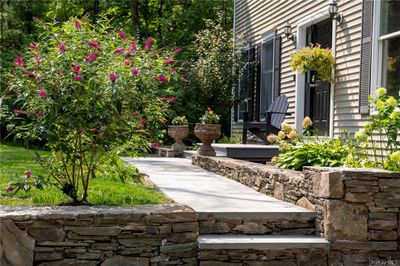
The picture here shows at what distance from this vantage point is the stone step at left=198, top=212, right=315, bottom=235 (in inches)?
157

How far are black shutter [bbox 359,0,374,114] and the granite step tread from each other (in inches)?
127

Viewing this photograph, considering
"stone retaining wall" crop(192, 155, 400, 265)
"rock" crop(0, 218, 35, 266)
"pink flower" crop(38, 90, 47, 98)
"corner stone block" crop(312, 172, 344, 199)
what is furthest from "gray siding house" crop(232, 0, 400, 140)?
"rock" crop(0, 218, 35, 266)

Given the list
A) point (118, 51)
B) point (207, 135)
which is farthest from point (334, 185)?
point (207, 135)

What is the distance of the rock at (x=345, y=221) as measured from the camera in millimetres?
3887

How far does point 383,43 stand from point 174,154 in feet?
18.6

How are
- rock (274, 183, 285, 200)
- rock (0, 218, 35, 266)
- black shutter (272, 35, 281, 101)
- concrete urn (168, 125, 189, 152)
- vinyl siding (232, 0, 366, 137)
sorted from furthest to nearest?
concrete urn (168, 125, 189, 152)
black shutter (272, 35, 281, 101)
vinyl siding (232, 0, 366, 137)
rock (274, 183, 285, 200)
rock (0, 218, 35, 266)

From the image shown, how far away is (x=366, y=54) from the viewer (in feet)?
22.1

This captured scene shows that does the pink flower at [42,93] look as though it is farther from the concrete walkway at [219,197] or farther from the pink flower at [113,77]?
the concrete walkway at [219,197]

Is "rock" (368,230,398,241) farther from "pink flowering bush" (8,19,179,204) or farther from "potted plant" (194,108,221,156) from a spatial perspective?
"potted plant" (194,108,221,156)

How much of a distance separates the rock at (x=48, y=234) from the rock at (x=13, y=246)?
0.14 feet

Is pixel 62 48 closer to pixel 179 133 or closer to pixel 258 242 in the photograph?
pixel 258 242

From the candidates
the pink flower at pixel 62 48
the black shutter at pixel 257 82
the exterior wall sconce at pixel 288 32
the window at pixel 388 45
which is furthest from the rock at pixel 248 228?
the black shutter at pixel 257 82

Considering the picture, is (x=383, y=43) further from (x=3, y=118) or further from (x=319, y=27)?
(x=3, y=118)

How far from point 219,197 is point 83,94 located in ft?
5.50
